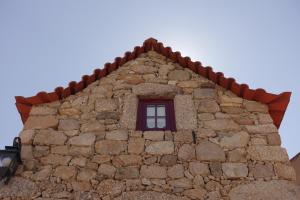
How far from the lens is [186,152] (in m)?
4.80

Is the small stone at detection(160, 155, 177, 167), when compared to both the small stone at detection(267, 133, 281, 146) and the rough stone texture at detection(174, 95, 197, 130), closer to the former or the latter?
the rough stone texture at detection(174, 95, 197, 130)

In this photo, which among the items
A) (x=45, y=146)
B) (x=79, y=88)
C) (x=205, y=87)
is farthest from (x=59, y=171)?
(x=205, y=87)

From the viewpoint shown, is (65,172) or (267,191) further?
(65,172)

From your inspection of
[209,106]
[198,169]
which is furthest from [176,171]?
[209,106]

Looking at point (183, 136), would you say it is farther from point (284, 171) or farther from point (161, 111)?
point (284, 171)

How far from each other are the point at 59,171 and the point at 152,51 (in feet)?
9.95

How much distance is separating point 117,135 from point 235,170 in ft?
5.66

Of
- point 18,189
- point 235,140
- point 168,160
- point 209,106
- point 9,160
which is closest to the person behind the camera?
point 18,189

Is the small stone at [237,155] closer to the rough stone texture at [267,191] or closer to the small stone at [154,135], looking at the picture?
the rough stone texture at [267,191]

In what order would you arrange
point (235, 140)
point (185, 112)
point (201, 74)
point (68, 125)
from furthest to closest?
1. point (201, 74)
2. point (185, 112)
3. point (68, 125)
4. point (235, 140)

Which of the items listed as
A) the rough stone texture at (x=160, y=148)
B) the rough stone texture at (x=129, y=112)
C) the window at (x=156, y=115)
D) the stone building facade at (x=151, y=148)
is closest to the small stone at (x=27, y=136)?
the stone building facade at (x=151, y=148)

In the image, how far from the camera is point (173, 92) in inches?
224

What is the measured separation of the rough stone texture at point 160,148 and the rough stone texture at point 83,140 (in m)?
0.82

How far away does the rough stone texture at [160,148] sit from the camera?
15.8ft
